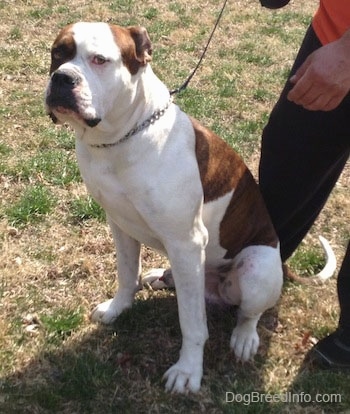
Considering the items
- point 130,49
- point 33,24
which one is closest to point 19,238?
point 130,49

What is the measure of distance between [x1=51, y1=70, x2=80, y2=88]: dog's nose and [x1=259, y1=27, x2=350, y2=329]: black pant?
1222 mm

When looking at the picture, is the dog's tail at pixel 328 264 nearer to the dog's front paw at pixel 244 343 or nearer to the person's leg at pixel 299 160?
the person's leg at pixel 299 160

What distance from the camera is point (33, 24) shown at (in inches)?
306

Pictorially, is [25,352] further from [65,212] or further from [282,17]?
[282,17]

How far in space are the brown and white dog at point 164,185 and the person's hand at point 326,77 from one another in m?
0.57

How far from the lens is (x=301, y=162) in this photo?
3486 millimetres

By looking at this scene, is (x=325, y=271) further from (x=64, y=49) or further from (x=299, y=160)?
(x=64, y=49)

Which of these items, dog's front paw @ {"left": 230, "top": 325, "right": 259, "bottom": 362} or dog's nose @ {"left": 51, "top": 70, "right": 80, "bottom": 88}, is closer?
dog's nose @ {"left": 51, "top": 70, "right": 80, "bottom": 88}

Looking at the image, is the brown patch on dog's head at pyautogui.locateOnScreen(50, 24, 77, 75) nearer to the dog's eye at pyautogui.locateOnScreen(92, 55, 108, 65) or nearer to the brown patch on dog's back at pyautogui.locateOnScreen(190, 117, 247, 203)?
the dog's eye at pyautogui.locateOnScreen(92, 55, 108, 65)

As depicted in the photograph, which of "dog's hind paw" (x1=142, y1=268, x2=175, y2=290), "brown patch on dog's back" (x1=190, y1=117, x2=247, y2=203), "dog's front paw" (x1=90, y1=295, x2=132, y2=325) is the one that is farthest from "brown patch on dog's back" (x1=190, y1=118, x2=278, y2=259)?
"dog's front paw" (x1=90, y1=295, x2=132, y2=325)

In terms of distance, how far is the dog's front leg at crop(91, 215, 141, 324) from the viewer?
3.44m

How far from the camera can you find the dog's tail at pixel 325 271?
390 centimetres

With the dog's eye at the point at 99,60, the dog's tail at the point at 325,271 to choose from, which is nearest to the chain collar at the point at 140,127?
the dog's eye at the point at 99,60

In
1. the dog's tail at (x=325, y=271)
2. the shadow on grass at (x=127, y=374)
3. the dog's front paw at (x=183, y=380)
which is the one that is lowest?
the shadow on grass at (x=127, y=374)
